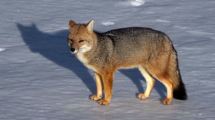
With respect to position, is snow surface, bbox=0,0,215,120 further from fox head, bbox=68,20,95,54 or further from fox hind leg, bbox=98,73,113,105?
fox head, bbox=68,20,95,54

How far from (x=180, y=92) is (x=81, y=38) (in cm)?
146

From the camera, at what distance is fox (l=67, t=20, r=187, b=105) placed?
7.48 metres

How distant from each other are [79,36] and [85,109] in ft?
3.06

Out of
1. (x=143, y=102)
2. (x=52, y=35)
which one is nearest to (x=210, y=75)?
(x=143, y=102)

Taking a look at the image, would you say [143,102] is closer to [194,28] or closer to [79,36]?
[79,36]

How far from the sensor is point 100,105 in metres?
7.49

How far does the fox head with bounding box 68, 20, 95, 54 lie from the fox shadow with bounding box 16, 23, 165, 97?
A: 0.86m

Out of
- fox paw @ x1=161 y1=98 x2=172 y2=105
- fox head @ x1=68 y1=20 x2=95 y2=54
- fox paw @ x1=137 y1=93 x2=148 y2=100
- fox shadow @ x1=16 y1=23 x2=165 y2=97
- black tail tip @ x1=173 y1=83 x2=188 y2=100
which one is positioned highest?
fox head @ x1=68 y1=20 x2=95 y2=54

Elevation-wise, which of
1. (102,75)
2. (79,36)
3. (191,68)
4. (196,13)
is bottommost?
(196,13)

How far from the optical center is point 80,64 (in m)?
9.39

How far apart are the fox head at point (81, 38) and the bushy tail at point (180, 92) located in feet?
4.11

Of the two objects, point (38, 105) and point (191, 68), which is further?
point (191, 68)

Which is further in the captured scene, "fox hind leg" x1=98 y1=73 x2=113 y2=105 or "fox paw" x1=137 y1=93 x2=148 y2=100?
"fox paw" x1=137 y1=93 x2=148 y2=100

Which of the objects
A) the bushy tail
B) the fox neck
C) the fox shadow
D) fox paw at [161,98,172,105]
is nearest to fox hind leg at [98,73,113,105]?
the fox neck
